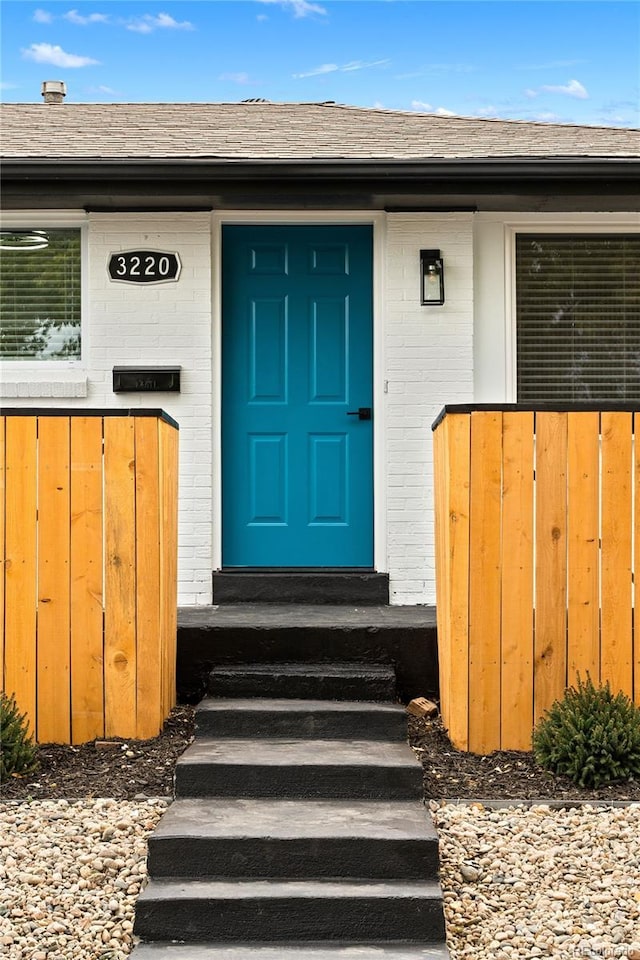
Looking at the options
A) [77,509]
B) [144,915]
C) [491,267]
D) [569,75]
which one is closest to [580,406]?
[491,267]

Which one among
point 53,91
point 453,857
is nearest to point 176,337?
point 453,857

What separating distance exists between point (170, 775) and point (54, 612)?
0.97 meters

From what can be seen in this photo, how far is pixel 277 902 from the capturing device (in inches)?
137

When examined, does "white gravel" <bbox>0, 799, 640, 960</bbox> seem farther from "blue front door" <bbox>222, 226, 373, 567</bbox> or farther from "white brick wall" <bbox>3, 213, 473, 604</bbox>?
"blue front door" <bbox>222, 226, 373, 567</bbox>

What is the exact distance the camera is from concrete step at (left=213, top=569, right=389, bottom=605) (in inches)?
244

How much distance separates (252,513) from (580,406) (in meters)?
2.37

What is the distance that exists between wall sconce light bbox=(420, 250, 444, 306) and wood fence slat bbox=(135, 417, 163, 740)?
7.47 ft

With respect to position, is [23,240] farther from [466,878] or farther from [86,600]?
[466,878]

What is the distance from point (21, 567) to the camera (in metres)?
4.87

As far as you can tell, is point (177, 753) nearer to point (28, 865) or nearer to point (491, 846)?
point (28, 865)

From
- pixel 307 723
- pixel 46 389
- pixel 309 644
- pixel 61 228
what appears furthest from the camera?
pixel 61 228

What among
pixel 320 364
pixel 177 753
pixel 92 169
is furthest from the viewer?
pixel 320 364

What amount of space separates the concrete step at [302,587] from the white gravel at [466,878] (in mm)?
2108

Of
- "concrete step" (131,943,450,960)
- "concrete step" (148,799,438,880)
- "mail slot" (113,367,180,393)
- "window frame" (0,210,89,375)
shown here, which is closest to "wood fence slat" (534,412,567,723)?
"concrete step" (148,799,438,880)
